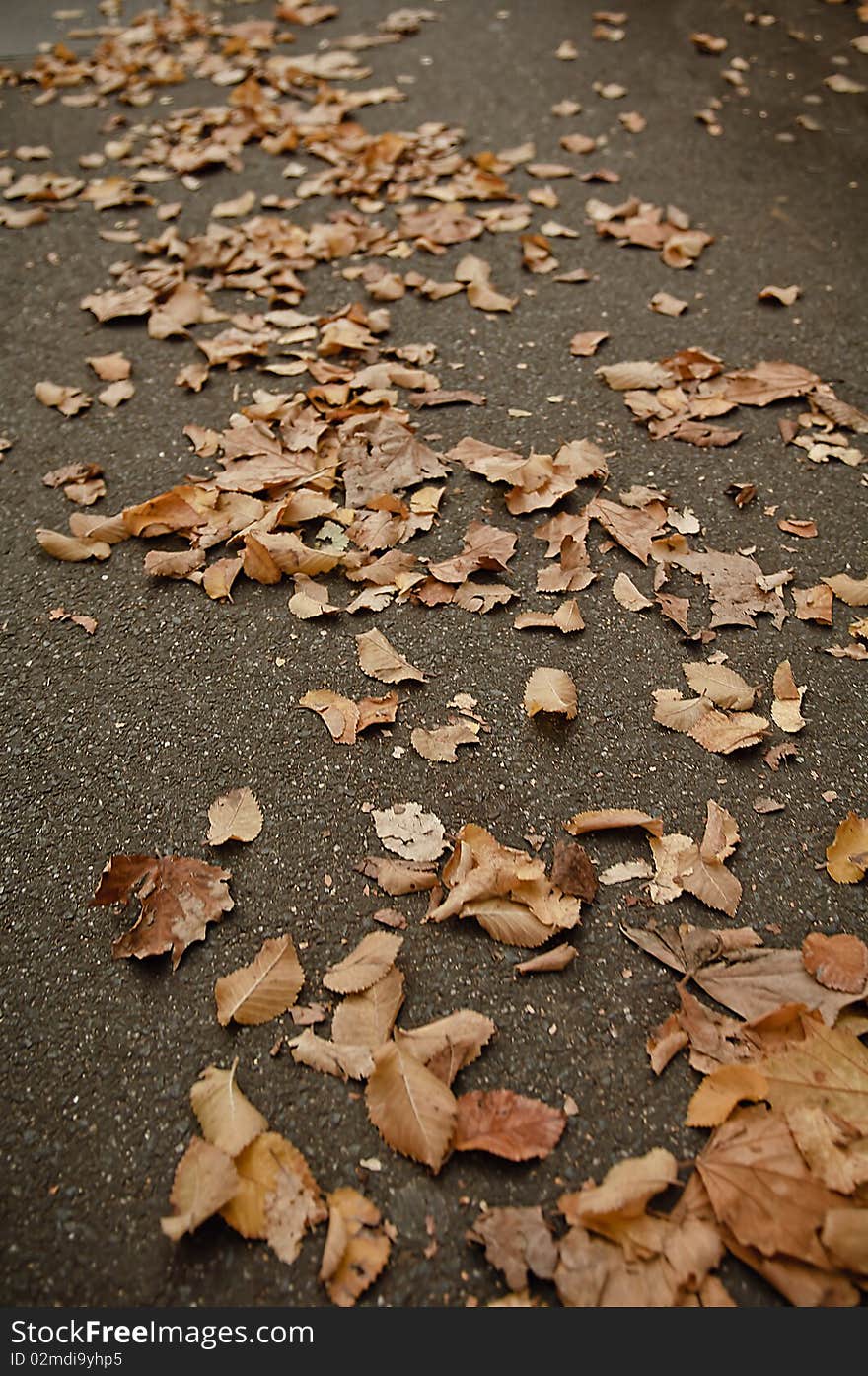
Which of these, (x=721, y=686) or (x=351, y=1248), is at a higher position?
(x=721, y=686)

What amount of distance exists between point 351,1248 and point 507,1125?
27 centimetres

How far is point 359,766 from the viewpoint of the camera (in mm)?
1880

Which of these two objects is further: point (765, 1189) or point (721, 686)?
point (721, 686)

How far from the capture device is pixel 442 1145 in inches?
53.7

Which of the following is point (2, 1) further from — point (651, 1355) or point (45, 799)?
point (651, 1355)

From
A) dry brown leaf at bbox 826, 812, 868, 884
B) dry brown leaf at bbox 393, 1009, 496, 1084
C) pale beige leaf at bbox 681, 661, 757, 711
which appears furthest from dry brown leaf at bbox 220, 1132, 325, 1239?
pale beige leaf at bbox 681, 661, 757, 711

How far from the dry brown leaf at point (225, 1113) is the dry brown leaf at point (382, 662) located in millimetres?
843

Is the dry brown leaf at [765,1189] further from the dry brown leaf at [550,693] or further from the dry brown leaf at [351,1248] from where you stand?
the dry brown leaf at [550,693]

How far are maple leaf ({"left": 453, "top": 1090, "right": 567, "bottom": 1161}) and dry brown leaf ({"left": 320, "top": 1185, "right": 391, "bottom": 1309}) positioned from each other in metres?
0.15

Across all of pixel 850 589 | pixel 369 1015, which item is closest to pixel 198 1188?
pixel 369 1015

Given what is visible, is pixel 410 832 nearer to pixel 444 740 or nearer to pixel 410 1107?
pixel 444 740

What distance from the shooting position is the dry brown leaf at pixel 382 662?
6.62 ft

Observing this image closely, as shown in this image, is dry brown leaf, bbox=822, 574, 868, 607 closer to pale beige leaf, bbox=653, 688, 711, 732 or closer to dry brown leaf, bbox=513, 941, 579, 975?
pale beige leaf, bbox=653, 688, 711, 732

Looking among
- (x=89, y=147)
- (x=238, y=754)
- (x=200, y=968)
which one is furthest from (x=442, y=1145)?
(x=89, y=147)
